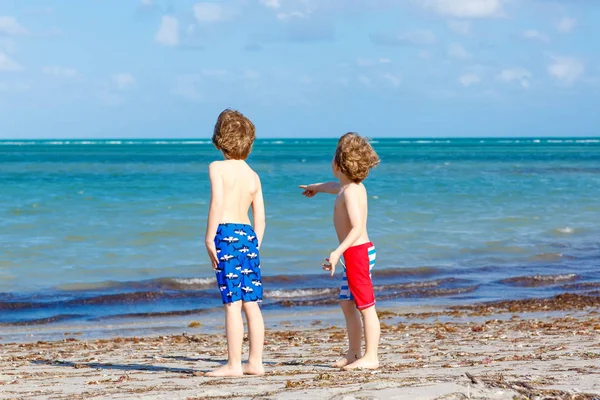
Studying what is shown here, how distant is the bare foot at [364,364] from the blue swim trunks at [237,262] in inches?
31.7

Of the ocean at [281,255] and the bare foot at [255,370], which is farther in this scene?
the ocean at [281,255]

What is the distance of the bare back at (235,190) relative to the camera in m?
5.14

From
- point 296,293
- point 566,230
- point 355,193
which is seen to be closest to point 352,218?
point 355,193

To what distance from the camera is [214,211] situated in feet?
16.6

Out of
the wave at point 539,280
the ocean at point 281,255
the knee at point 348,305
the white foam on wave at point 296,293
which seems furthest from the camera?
the wave at point 539,280

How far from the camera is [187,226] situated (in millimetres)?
18172

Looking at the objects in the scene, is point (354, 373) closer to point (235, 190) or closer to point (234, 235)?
point (234, 235)

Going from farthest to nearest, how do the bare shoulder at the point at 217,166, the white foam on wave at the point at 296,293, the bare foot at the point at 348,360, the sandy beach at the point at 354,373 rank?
the white foam on wave at the point at 296,293 → the bare foot at the point at 348,360 → the bare shoulder at the point at 217,166 → the sandy beach at the point at 354,373

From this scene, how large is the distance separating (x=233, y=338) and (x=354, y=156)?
144 cm

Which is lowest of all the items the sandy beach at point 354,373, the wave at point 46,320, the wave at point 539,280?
the wave at point 539,280

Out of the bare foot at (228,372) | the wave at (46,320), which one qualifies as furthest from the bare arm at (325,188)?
the wave at (46,320)

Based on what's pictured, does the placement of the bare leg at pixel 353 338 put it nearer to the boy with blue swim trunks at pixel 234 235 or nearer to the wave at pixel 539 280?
the boy with blue swim trunks at pixel 234 235

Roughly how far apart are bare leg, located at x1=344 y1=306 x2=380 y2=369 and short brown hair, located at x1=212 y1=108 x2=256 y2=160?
1.36m

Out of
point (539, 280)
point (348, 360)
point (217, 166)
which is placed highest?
point (217, 166)
